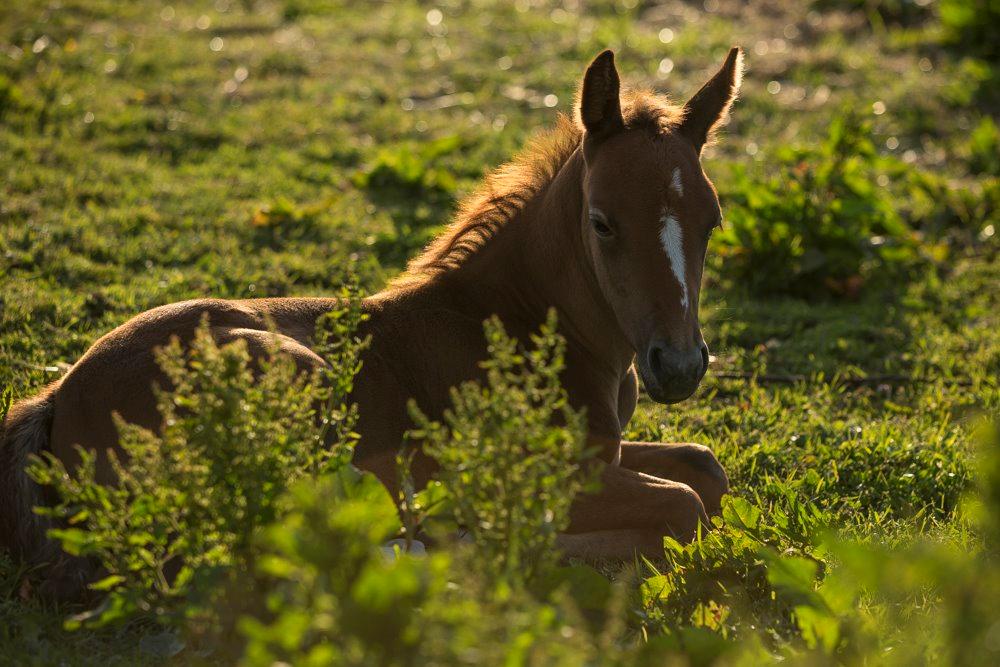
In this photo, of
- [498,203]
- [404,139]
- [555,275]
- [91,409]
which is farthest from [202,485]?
[404,139]

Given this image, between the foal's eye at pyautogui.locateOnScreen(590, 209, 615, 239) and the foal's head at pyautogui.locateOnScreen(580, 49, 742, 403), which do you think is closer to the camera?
the foal's head at pyautogui.locateOnScreen(580, 49, 742, 403)

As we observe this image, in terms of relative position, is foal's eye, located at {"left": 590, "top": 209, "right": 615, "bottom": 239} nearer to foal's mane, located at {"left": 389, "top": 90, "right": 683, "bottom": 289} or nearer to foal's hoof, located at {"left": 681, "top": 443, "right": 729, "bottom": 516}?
foal's mane, located at {"left": 389, "top": 90, "right": 683, "bottom": 289}

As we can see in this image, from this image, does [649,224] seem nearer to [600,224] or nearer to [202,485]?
[600,224]

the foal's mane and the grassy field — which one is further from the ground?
the foal's mane

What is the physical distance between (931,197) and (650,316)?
504 cm

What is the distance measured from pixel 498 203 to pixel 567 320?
25.7 inches

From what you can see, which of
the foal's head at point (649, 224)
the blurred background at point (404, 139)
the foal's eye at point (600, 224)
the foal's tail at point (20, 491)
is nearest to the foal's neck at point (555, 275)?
the foal's head at point (649, 224)

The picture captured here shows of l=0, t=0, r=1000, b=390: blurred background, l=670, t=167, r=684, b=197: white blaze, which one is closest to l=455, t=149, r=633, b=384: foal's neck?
l=670, t=167, r=684, b=197: white blaze

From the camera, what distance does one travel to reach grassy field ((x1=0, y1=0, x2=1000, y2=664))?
5.20 m

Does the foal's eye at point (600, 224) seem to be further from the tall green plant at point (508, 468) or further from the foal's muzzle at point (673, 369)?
the tall green plant at point (508, 468)

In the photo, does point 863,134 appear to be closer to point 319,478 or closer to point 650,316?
point 650,316

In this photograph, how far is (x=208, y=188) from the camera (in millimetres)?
8164

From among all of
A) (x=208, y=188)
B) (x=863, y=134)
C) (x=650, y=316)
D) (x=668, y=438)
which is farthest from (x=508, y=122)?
(x=650, y=316)

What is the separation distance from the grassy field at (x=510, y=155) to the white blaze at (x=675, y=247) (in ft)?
3.35
